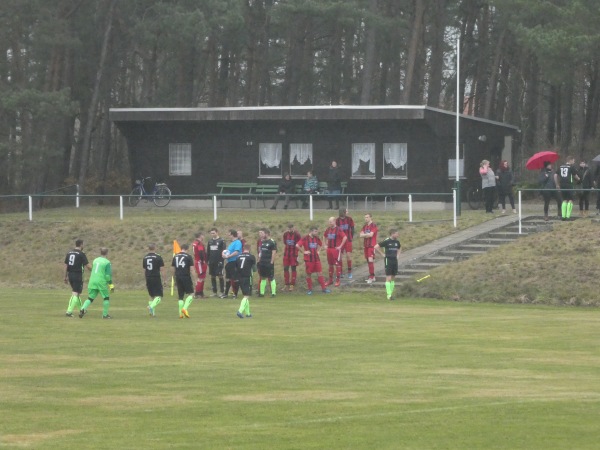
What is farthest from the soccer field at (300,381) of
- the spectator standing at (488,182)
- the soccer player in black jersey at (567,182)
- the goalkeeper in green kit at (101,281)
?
the spectator standing at (488,182)

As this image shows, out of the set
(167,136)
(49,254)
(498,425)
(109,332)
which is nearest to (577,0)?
(167,136)

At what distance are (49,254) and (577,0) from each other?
24551 millimetres

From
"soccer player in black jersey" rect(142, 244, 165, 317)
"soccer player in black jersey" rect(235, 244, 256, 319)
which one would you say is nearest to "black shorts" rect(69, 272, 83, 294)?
"soccer player in black jersey" rect(142, 244, 165, 317)

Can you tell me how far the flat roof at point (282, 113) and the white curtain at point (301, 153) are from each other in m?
1.41

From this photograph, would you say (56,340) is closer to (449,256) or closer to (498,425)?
(498,425)

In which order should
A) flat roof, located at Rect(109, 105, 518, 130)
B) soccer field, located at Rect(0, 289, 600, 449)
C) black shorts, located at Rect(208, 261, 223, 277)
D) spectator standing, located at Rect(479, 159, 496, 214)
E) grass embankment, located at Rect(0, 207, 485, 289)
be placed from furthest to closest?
flat roof, located at Rect(109, 105, 518, 130) → spectator standing, located at Rect(479, 159, 496, 214) → grass embankment, located at Rect(0, 207, 485, 289) → black shorts, located at Rect(208, 261, 223, 277) → soccer field, located at Rect(0, 289, 600, 449)

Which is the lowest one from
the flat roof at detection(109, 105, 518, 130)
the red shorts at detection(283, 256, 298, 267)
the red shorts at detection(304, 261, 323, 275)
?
the red shorts at detection(304, 261, 323, 275)

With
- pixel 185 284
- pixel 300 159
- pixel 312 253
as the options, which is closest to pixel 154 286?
pixel 185 284

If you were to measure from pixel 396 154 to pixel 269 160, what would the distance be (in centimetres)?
529

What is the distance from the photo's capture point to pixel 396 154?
50750 mm

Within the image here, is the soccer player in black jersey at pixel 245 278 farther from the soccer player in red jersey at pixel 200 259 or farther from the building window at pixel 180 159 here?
the building window at pixel 180 159

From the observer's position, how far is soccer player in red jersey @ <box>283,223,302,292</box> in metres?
36.2

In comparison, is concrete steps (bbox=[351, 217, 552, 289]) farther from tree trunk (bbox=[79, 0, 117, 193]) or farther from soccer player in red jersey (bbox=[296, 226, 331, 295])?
tree trunk (bbox=[79, 0, 117, 193])

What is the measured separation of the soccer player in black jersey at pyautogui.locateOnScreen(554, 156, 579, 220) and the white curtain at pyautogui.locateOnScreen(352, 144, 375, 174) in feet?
37.5
